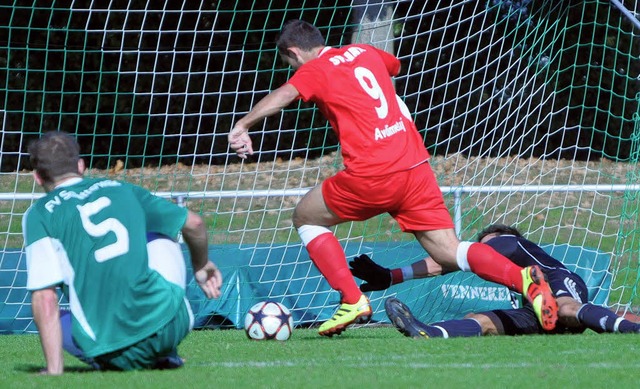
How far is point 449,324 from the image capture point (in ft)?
21.7

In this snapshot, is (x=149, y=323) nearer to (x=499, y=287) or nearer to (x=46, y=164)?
(x=46, y=164)

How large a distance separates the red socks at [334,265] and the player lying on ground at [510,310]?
0.94 feet

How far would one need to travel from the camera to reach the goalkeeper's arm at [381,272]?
24.1ft

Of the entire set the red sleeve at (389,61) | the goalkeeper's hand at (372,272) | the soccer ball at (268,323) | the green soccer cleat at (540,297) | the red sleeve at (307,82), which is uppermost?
the red sleeve at (389,61)

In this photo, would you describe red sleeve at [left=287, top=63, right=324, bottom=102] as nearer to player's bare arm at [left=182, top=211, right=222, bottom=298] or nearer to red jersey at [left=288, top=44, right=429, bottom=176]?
red jersey at [left=288, top=44, right=429, bottom=176]

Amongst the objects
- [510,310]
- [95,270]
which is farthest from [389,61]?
[95,270]

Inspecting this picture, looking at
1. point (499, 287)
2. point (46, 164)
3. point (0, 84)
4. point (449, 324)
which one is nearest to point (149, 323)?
point (46, 164)

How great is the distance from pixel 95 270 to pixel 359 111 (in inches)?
94.6

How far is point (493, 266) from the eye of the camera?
6.53 m

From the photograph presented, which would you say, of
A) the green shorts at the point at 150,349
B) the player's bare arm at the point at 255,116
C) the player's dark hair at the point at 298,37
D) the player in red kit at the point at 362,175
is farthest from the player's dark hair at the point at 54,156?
the player's dark hair at the point at 298,37

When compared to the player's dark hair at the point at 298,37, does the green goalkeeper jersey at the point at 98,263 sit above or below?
below

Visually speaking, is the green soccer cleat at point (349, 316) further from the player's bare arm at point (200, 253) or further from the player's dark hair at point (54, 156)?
the player's dark hair at point (54, 156)

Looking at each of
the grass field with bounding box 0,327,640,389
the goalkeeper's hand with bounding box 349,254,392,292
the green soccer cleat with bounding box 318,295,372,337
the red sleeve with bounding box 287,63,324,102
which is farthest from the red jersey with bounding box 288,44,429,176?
the grass field with bounding box 0,327,640,389

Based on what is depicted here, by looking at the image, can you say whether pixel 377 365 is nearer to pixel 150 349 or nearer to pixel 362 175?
pixel 150 349
